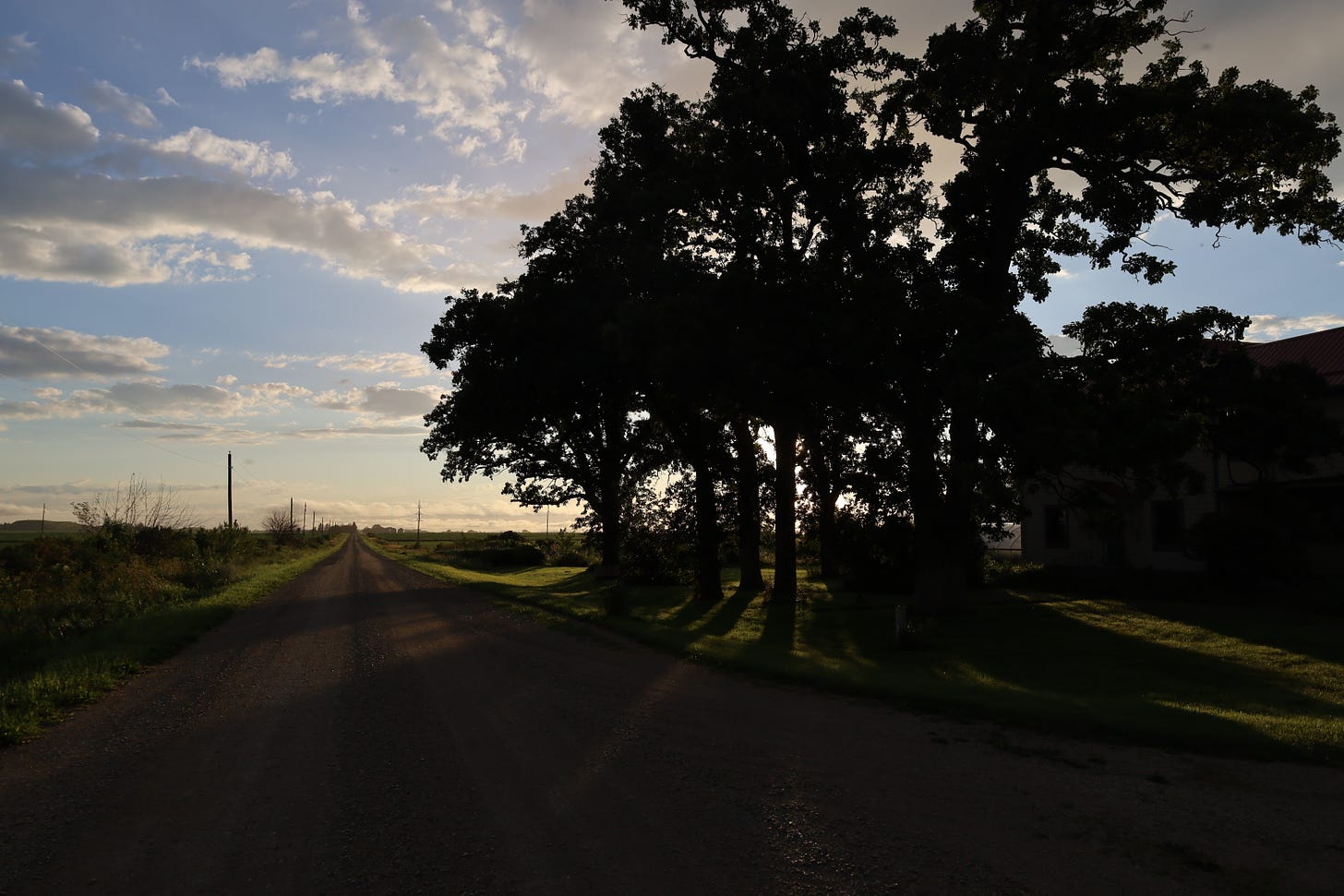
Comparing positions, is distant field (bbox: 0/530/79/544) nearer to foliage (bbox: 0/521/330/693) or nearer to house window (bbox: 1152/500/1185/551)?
foliage (bbox: 0/521/330/693)

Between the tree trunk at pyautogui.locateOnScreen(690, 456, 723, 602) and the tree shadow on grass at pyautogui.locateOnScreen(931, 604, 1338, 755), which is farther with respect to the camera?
the tree trunk at pyautogui.locateOnScreen(690, 456, 723, 602)

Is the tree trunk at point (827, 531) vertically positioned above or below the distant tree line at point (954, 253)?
below

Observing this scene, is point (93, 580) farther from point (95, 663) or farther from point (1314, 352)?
point (1314, 352)

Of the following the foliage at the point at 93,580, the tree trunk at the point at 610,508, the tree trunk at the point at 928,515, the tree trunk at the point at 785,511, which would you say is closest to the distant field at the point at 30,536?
the foliage at the point at 93,580

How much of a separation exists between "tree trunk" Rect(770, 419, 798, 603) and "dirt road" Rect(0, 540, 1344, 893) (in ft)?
52.4

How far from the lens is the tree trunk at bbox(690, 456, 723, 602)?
90.0ft

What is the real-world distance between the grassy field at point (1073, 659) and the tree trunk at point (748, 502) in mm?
4561

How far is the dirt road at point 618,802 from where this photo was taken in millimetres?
5027

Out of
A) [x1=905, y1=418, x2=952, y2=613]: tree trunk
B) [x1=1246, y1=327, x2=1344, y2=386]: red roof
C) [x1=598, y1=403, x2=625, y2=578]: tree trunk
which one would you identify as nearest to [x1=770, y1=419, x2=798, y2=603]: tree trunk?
[x1=905, y1=418, x2=952, y2=613]: tree trunk

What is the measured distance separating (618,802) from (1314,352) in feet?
108

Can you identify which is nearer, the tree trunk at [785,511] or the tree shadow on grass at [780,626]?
the tree shadow on grass at [780,626]

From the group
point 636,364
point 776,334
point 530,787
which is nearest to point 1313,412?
point 776,334

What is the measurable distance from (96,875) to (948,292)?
1643cm

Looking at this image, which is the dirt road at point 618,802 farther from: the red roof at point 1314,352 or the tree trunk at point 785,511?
the red roof at point 1314,352
